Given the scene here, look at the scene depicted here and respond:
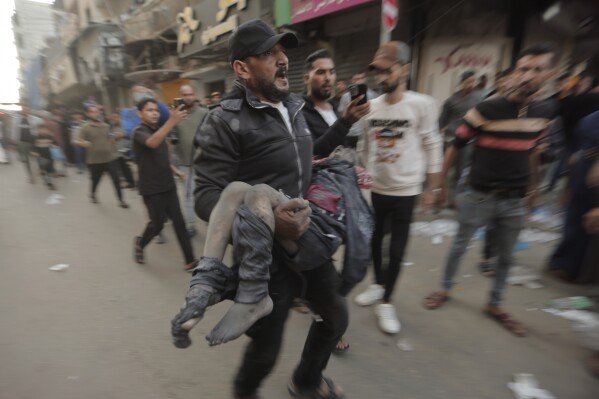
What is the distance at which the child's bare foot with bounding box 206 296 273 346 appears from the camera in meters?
1.36

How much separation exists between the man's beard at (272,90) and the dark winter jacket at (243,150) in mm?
49

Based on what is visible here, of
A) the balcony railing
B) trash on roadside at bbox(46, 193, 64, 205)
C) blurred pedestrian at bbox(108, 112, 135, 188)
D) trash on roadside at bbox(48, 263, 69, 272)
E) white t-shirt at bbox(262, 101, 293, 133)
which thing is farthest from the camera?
the balcony railing

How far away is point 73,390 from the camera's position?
2.19 metres

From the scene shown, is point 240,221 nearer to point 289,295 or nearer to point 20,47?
point 289,295

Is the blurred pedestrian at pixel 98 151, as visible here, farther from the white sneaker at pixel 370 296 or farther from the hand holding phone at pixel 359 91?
the hand holding phone at pixel 359 91

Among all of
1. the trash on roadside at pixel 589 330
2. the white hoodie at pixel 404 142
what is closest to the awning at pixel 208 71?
the white hoodie at pixel 404 142

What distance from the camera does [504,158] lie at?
2566mm

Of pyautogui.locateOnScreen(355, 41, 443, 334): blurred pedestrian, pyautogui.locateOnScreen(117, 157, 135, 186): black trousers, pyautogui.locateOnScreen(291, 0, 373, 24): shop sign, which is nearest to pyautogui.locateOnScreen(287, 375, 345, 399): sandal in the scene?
pyautogui.locateOnScreen(355, 41, 443, 334): blurred pedestrian

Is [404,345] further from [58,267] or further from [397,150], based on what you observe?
[58,267]

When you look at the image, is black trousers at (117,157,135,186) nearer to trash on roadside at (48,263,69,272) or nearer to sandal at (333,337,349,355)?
trash on roadside at (48,263,69,272)

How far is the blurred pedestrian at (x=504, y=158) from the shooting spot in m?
2.40

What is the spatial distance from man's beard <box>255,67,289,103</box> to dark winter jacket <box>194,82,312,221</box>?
0.05m

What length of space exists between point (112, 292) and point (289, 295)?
2.52 m

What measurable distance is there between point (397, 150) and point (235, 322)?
181cm
